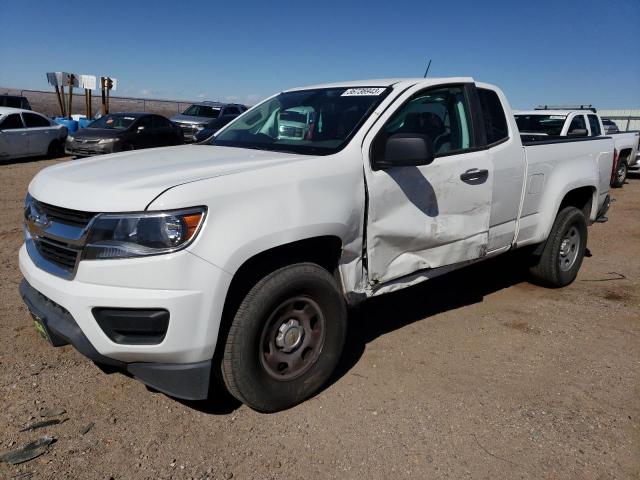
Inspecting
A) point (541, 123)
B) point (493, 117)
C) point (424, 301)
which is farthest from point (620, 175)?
point (493, 117)

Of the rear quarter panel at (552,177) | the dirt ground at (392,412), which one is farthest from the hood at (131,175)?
→ the rear quarter panel at (552,177)

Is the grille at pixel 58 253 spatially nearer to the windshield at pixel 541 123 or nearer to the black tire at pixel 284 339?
the black tire at pixel 284 339

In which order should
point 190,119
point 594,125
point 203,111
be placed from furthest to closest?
point 203,111
point 190,119
point 594,125

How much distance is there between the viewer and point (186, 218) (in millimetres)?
2445

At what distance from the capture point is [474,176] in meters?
3.83

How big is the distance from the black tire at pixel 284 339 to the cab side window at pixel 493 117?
6.45 feet

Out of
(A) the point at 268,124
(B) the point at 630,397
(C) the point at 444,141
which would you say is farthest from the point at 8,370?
(B) the point at 630,397

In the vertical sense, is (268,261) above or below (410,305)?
above

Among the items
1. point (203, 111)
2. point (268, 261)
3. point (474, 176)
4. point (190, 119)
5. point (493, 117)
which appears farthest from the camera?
point (203, 111)

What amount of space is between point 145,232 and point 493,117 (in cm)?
303

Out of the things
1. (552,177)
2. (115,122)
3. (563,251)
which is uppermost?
(552,177)

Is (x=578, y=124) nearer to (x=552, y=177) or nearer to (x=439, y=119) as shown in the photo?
(x=552, y=177)

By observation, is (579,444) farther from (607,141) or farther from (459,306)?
(607,141)

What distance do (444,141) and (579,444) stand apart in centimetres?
214
